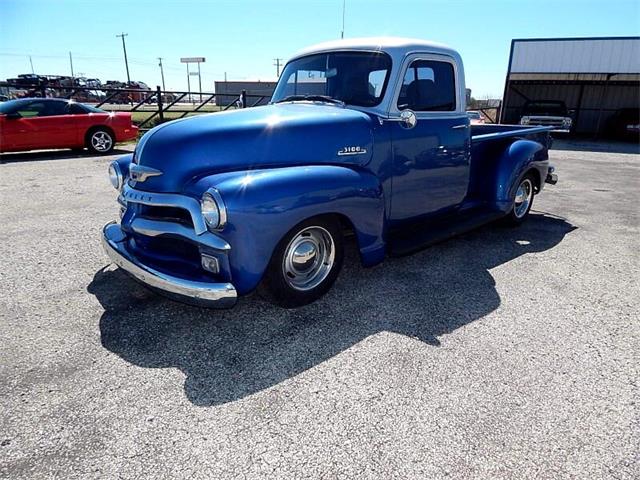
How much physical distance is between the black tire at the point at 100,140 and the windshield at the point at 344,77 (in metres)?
8.80

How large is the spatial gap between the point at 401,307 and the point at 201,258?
1.59 meters

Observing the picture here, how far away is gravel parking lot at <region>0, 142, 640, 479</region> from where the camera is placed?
1955 millimetres

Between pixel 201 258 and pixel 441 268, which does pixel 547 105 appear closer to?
pixel 441 268

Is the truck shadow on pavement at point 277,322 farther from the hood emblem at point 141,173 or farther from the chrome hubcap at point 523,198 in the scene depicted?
the chrome hubcap at point 523,198

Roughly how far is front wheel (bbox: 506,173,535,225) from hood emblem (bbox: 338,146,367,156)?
9.48 feet

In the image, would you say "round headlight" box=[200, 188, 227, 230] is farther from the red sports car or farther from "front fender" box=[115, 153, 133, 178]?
the red sports car

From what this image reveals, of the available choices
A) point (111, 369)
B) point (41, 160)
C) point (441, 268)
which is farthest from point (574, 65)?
point (111, 369)

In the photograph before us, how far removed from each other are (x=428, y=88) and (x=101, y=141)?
9901 millimetres

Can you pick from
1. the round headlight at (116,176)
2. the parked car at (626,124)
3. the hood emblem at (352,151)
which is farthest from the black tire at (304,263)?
the parked car at (626,124)

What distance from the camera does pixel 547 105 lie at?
19094mm

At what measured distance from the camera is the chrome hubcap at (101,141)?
435 inches

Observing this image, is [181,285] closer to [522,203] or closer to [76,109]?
[522,203]

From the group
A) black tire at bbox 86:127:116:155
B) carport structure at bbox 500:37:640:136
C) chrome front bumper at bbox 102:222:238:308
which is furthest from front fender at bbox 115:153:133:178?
carport structure at bbox 500:37:640:136

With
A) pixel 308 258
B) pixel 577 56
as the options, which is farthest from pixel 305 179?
pixel 577 56
